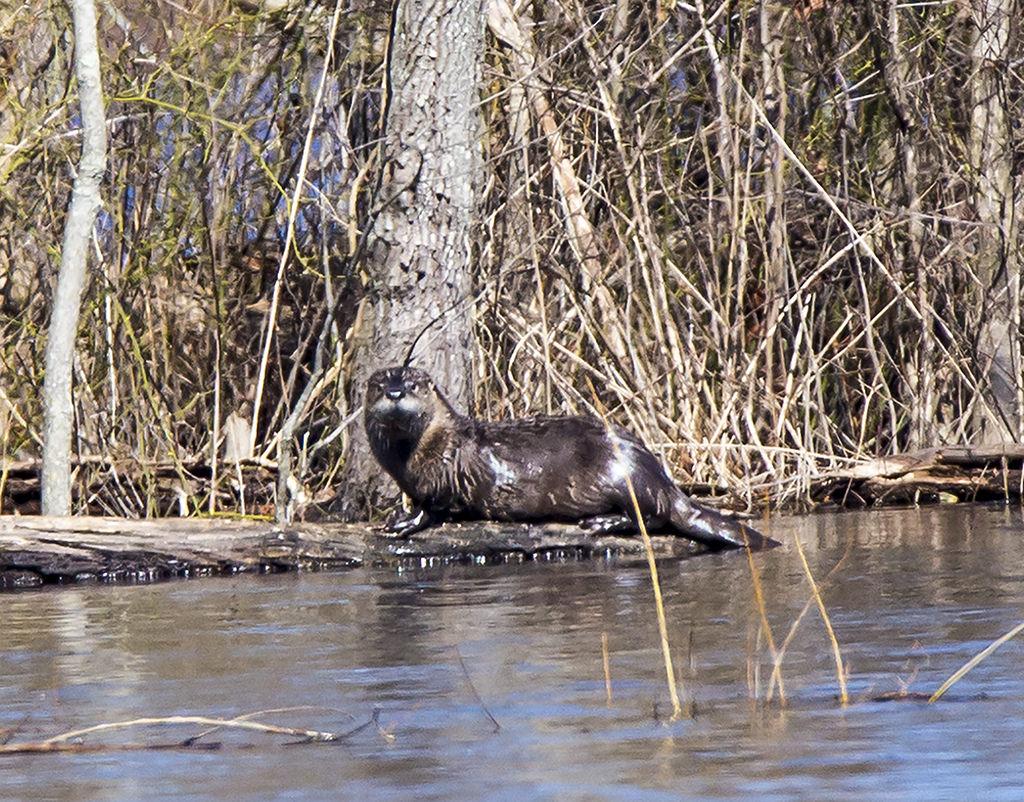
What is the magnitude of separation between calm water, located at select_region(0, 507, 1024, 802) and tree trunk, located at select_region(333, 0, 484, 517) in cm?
122

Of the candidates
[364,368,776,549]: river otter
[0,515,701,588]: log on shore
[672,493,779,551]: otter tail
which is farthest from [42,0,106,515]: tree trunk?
[672,493,779,551]: otter tail

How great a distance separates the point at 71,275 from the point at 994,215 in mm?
3820

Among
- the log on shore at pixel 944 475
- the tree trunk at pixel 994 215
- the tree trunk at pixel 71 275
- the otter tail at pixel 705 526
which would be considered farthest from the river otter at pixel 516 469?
the tree trunk at pixel 994 215

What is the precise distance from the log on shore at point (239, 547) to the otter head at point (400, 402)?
350 mm

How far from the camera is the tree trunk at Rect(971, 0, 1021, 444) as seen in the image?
776cm

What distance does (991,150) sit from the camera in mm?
7949

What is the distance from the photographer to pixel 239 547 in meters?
5.84

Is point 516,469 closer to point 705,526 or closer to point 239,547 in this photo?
point 705,526

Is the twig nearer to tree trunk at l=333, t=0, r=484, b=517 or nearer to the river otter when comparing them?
the river otter

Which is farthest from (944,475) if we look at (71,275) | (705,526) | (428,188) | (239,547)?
(71,275)

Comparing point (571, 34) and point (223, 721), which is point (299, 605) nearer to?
point (223, 721)

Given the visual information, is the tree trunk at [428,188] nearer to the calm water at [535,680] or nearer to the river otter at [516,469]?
the river otter at [516,469]

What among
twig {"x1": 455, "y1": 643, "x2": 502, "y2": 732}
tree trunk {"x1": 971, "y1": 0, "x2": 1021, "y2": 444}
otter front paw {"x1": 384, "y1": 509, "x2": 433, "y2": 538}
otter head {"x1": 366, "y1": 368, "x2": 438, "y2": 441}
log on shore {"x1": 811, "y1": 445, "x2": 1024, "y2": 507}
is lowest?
twig {"x1": 455, "y1": 643, "x2": 502, "y2": 732}

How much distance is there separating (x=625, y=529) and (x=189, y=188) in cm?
261
